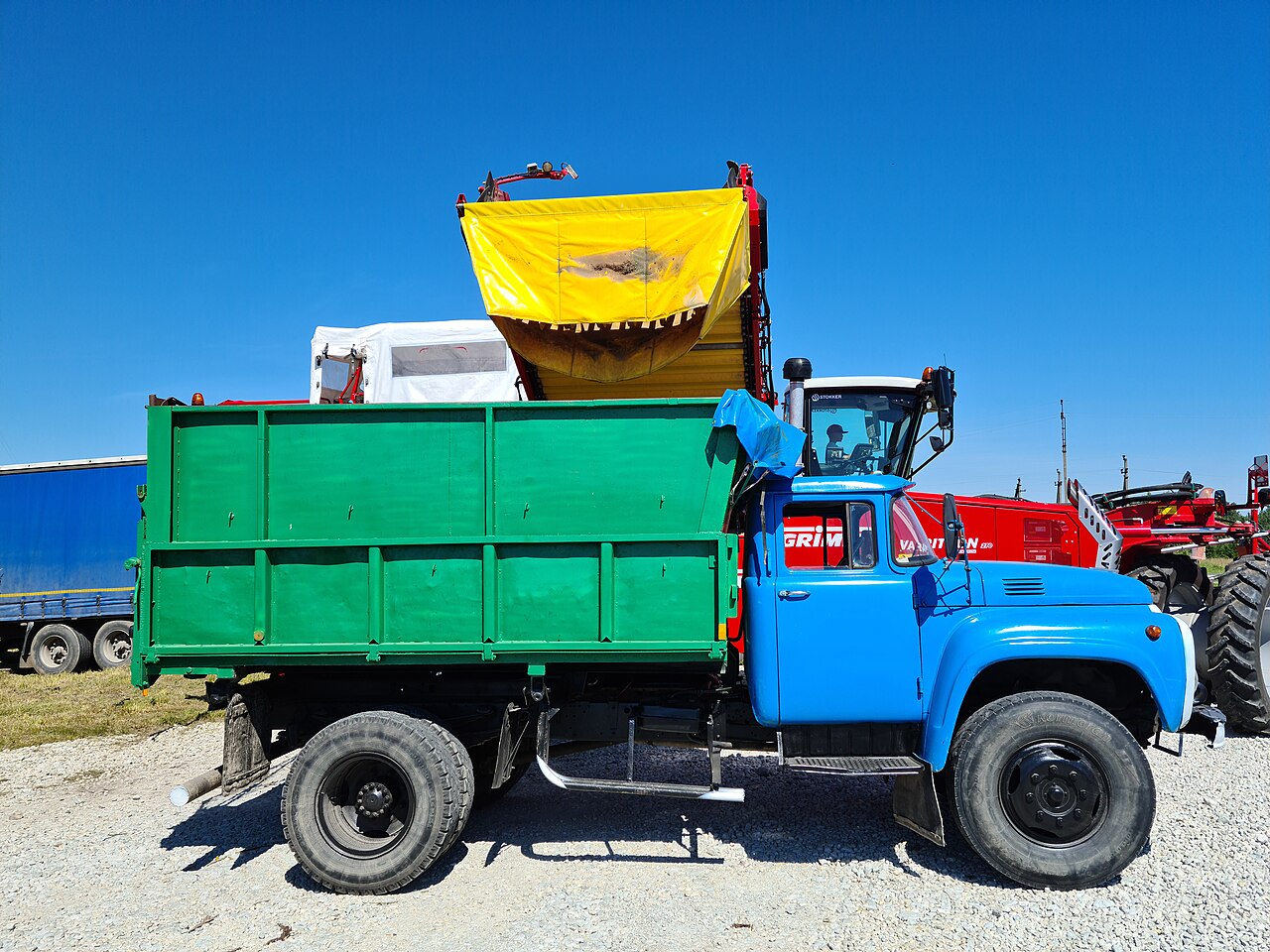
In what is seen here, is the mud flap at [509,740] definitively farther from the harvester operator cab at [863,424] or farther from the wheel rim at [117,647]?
the wheel rim at [117,647]

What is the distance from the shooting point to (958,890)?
15.5 ft

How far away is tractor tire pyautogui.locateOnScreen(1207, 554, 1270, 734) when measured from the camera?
24.0 feet

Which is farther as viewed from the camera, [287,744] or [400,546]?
[287,744]

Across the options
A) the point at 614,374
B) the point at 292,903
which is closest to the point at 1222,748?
the point at 614,374

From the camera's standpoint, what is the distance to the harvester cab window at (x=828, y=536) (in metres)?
5.06

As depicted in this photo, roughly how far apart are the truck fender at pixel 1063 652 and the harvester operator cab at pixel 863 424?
4.60 meters

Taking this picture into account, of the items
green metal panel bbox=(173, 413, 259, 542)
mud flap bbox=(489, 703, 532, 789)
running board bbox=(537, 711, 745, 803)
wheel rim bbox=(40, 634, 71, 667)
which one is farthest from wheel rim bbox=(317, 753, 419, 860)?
wheel rim bbox=(40, 634, 71, 667)

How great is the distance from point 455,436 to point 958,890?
3.90 m

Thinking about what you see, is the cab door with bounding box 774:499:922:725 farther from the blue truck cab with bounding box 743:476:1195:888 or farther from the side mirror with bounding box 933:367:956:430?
the side mirror with bounding box 933:367:956:430

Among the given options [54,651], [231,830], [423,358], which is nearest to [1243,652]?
[231,830]

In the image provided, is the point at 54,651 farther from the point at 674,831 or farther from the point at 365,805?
the point at 674,831

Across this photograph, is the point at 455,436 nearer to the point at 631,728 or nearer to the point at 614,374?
the point at 614,374

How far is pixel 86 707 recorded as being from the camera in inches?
426

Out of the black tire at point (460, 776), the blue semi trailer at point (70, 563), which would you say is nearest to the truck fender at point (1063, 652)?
the black tire at point (460, 776)
